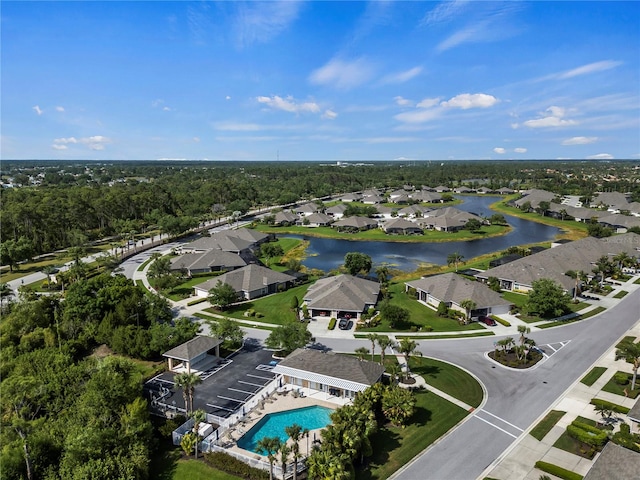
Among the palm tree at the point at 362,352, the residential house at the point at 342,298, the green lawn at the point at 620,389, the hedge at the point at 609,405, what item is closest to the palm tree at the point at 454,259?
the residential house at the point at 342,298

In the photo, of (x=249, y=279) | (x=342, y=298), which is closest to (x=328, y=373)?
(x=342, y=298)

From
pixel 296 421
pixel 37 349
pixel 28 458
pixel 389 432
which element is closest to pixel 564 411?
pixel 389 432

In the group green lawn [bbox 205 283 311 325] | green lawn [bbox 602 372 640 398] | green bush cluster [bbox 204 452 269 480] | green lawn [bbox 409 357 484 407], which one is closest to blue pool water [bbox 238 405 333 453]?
green bush cluster [bbox 204 452 269 480]

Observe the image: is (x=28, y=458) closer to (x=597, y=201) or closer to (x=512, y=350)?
(x=512, y=350)

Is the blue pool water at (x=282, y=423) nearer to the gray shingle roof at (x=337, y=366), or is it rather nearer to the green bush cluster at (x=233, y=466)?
the green bush cluster at (x=233, y=466)

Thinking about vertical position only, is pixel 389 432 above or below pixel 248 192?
below

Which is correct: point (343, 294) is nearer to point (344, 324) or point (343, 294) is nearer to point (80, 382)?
point (344, 324)

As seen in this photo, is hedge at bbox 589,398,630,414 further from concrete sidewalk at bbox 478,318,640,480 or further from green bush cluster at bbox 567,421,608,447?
green bush cluster at bbox 567,421,608,447
